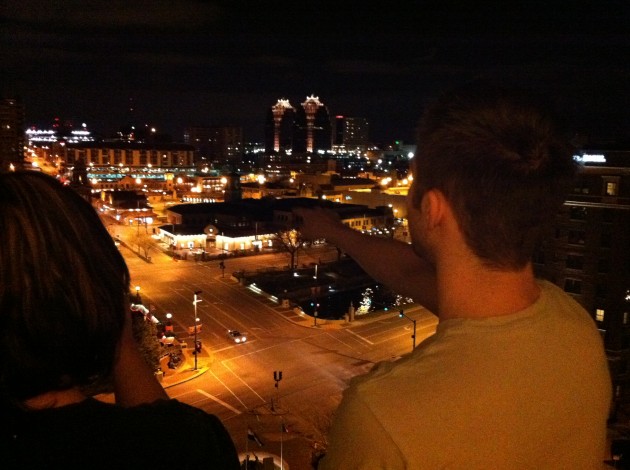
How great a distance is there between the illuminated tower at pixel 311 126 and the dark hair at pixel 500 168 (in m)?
156

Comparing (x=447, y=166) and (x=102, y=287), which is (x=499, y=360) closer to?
(x=447, y=166)

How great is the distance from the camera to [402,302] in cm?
2633

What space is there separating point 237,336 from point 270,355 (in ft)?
6.13

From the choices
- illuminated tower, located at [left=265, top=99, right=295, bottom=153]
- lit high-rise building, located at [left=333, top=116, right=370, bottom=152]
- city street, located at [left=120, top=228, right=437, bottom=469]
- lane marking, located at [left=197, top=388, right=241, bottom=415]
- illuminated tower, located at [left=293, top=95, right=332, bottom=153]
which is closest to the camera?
city street, located at [left=120, top=228, right=437, bottom=469]

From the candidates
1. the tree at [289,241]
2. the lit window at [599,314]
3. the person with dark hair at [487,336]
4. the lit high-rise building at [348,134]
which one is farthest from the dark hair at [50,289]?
the lit high-rise building at [348,134]

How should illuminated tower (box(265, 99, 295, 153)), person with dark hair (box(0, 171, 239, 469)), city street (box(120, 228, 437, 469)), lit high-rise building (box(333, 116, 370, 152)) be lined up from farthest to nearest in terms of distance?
1. lit high-rise building (box(333, 116, 370, 152))
2. illuminated tower (box(265, 99, 295, 153))
3. city street (box(120, 228, 437, 469))
4. person with dark hair (box(0, 171, 239, 469))

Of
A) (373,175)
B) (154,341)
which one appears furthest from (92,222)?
(373,175)

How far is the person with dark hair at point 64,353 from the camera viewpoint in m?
0.89

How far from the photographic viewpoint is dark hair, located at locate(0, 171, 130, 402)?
92 centimetres

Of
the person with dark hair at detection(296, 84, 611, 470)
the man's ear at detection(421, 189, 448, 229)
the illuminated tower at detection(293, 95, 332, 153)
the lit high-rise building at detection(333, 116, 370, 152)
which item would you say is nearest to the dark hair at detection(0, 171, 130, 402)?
the person with dark hair at detection(296, 84, 611, 470)

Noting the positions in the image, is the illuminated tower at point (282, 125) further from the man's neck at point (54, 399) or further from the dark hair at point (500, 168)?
the man's neck at point (54, 399)

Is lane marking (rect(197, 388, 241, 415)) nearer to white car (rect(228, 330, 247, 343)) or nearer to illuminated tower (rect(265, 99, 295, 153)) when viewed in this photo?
white car (rect(228, 330, 247, 343))

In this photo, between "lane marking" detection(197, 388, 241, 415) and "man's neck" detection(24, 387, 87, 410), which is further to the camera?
"lane marking" detection(197, 388, 241, 415)

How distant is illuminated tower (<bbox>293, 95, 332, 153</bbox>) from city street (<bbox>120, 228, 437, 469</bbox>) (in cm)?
13058
